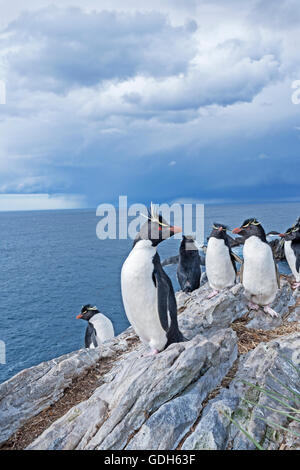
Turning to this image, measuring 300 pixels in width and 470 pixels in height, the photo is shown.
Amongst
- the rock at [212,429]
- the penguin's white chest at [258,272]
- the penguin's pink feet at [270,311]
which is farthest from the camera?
the penguin's pink feet at [270,311]

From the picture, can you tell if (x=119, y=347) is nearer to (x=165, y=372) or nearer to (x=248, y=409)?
(x=165, y=372)

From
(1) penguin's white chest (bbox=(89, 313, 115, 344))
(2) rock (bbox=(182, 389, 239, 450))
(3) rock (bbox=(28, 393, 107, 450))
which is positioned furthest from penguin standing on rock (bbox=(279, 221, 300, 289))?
(3) rock (bbox=(28, 393, 107, 450))

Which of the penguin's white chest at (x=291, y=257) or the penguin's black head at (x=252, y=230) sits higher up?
the penguin's black head at (x=252, y=230)

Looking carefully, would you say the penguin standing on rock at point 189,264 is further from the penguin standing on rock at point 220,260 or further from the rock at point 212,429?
the rock at point 212,429

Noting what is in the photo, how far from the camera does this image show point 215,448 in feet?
9.98

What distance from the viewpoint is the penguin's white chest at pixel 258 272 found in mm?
7230

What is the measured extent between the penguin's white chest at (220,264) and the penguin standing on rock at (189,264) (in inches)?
75.6

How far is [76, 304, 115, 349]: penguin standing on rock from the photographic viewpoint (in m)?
11.7

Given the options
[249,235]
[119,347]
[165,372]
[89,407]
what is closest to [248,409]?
[165,372]

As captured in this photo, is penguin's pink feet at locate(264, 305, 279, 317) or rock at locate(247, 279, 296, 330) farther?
penguin's pink feet at locate(264, 305, 279, 317)

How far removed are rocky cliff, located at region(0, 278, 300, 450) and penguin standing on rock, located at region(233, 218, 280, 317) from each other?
208 cm

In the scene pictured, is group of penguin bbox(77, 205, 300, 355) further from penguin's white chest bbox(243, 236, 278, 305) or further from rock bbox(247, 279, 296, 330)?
rock bbox(247, 279, 296, 330)

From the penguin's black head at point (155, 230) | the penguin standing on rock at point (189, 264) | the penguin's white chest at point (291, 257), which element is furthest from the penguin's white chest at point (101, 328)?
the penguin's black head at point (155, 230)
